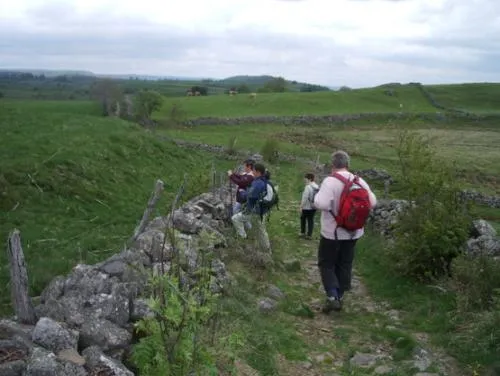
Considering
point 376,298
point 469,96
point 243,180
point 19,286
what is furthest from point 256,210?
point 469,96

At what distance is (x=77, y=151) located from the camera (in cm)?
1944

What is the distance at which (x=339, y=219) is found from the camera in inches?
318

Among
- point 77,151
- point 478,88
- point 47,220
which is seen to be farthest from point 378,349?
point 478,88

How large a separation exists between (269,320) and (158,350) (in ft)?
11.4

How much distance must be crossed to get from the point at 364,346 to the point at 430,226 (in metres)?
3.29

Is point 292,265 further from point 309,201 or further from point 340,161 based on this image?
point 340,161

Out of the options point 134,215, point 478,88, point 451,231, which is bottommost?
point 134,215

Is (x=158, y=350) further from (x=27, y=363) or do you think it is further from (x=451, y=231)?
(x=451, y=231)

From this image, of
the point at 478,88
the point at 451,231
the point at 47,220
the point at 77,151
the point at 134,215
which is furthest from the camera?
the point at 478,88

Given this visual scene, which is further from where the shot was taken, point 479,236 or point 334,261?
point 479,236

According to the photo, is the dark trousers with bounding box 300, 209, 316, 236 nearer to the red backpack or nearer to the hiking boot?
the hiking boot

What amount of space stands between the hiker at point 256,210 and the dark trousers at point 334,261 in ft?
7.57

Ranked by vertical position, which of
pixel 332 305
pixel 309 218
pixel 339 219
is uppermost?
pixel 339 219

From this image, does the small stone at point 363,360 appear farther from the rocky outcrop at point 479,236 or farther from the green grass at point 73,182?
the green grass at point 73,182
